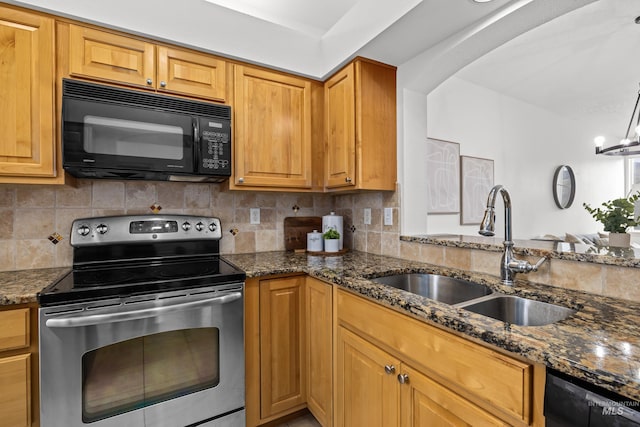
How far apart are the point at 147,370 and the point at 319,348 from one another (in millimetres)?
790

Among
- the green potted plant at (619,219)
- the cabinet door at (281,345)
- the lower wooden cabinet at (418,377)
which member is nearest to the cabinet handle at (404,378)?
Answer: the lower wooden cabinet at (418,377)

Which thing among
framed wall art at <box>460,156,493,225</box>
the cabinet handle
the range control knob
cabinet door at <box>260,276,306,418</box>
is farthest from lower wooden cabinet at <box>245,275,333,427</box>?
framed wall art at <box>460,156,493,225</box>

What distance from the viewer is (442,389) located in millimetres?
922

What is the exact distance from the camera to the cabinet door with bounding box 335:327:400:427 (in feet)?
3.68

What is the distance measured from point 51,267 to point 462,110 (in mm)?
3517

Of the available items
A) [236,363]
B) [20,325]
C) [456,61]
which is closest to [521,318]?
[236,363]

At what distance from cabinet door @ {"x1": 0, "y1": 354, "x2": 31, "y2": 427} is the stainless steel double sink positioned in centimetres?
147

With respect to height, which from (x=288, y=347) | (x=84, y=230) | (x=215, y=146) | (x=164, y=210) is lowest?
(x=288, y=347)

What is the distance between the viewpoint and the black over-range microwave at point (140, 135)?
Answer: 144 cm

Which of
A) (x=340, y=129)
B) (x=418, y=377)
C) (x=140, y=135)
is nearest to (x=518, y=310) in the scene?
(x=418, y=377)

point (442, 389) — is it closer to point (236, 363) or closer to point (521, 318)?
point (521, 318)

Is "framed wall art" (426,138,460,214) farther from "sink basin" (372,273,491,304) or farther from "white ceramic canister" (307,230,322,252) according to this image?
"sink basin" (372,273,491,304)

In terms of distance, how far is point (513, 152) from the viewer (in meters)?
3.61

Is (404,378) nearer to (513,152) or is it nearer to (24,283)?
(24,283)
